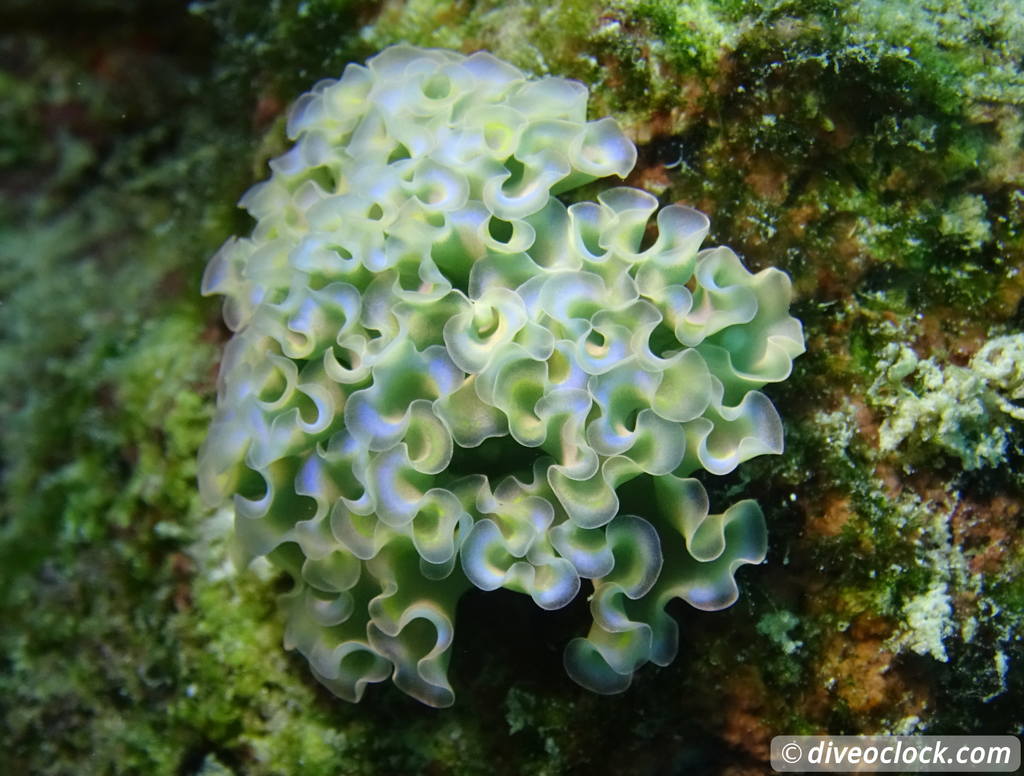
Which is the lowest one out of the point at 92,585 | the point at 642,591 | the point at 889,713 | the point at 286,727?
the point at 92,585

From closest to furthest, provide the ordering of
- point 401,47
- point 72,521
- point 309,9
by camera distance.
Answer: point 401,47, point 309,9, point 72,521

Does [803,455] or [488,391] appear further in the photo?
[803,455]

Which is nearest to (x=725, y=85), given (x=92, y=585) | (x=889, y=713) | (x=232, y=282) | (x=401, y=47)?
(x=401, y=47)

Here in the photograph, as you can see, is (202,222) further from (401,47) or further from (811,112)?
(811,112)

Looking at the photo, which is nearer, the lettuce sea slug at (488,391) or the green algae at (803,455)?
the lettuce sea slug at (488,391)

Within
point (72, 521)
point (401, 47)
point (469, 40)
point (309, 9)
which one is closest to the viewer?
point (401, 47)

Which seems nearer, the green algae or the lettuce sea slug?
the lettuce sea slug

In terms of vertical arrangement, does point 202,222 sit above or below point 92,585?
above

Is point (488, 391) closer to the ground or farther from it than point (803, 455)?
farther from it
